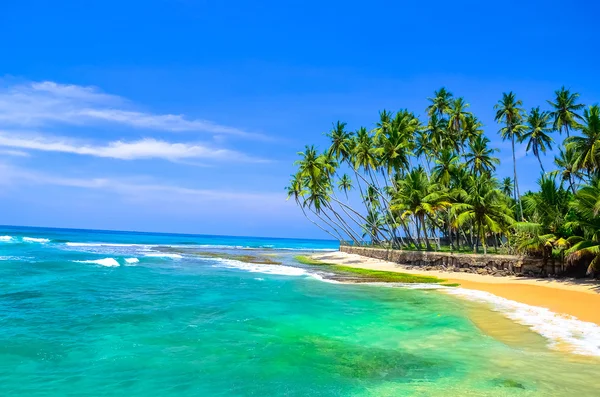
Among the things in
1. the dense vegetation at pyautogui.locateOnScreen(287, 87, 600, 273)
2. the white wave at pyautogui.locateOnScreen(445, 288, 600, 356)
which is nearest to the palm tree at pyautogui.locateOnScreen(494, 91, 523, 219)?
the dense vegetation at pyautogui.locateOnScreen(287, 87, 600, 273)

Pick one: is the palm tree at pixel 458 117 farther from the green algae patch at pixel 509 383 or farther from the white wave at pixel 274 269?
the green algae patch at pixel 509 383

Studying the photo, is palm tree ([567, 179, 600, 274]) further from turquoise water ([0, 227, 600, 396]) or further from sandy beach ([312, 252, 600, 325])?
turquoise water ([0, 227, 600, 396])

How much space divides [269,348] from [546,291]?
15.7m

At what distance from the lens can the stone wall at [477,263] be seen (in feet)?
82.5

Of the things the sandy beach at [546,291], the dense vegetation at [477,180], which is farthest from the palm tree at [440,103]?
the sandy beach at [546,291]

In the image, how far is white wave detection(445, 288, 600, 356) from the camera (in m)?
10.1

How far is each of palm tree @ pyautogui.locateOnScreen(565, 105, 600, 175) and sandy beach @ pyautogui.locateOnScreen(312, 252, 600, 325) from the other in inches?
294

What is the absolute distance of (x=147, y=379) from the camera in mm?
7984

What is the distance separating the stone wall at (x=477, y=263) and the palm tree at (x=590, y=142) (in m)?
6.58

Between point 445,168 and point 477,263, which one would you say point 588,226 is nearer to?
point 477,263

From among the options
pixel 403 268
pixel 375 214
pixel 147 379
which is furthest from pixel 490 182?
pixel 375 214

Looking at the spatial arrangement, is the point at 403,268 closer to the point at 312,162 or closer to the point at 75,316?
the point at 312,162

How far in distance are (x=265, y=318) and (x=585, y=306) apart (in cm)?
1196

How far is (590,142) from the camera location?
24172mm
